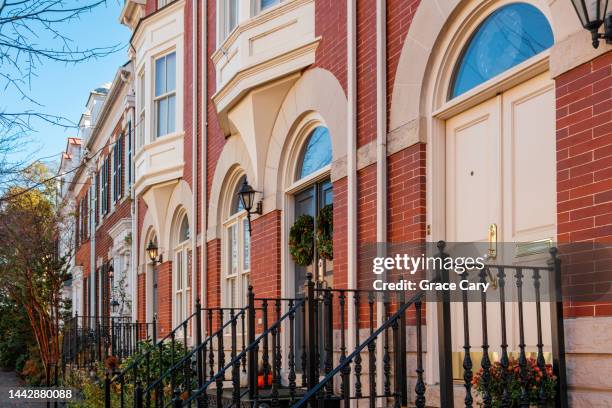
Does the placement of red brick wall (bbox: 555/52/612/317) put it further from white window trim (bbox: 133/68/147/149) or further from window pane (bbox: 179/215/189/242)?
white window trim (bbox: 133/68/147/149)

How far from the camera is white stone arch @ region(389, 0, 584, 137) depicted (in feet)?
21.6

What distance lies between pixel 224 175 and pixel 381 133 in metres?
5.07

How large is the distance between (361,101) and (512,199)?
2438 millimetres

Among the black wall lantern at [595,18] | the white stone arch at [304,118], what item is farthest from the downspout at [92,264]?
the black wall lantern at [595,18]

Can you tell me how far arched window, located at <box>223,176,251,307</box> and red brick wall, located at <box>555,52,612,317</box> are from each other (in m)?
6.68

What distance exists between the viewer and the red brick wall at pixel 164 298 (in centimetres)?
1536

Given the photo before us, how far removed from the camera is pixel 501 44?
20.4ft

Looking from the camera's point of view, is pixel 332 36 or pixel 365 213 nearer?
pixel 365 213

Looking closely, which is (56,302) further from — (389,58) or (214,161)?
(389,58)

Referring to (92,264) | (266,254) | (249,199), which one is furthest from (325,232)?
(92,264)

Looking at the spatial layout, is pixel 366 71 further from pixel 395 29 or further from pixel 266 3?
pixel 266 3

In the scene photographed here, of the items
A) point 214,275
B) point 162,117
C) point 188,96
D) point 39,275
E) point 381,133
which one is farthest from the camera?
point 39,275

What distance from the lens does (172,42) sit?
1487 centimetres

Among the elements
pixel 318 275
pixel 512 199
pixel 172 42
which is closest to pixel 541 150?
pixel 512 199
